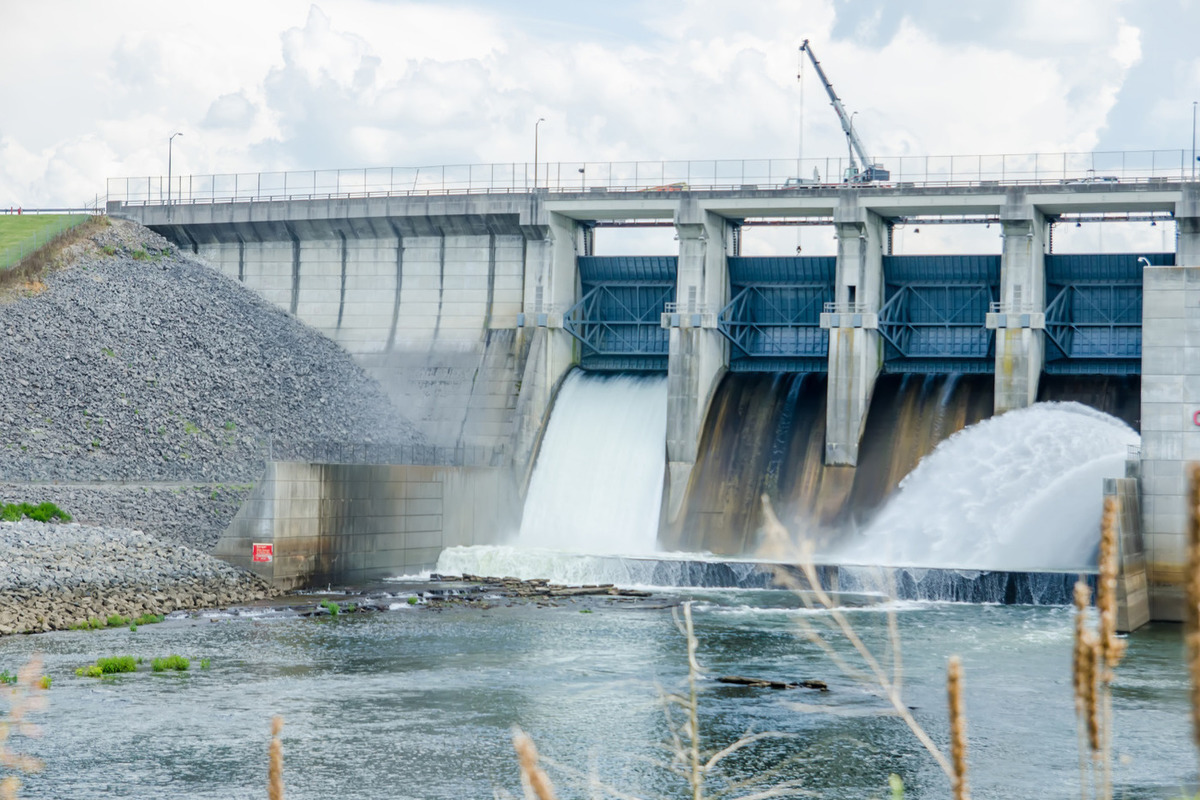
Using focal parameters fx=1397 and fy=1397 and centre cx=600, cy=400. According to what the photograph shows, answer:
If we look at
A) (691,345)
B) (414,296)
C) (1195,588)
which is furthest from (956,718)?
(414,296)

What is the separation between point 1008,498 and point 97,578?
23.7 metres

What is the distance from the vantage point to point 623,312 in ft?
163

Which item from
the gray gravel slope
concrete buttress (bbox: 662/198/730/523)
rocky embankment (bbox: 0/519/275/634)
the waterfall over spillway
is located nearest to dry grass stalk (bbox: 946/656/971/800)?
rocky embankment (bbox: 0/519/275/634)

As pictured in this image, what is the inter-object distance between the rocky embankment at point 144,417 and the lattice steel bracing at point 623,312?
716 centimetres

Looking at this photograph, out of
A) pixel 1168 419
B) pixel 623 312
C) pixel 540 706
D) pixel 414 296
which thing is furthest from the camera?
pixel 414 296

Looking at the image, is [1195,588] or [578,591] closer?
[1195,588]

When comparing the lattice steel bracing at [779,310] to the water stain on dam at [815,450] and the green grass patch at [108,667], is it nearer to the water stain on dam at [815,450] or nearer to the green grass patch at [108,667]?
the water stain on dam at [815,450]

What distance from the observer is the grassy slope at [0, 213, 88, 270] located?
4853 cm

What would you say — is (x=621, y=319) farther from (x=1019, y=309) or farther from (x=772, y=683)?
(x=772, y=683)

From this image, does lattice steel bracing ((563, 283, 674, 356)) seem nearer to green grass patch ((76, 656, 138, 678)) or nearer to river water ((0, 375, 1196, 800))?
river water ((0, 375, 1196, 800))

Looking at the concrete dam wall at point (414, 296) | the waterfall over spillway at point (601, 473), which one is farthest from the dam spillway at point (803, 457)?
the concrete dam wall at point (414, 296)

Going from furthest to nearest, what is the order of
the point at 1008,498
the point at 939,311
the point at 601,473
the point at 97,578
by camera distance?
1. the point at 939,311
2. the point at 601,473
3. the point at 1008,498
4. the point at 97,578

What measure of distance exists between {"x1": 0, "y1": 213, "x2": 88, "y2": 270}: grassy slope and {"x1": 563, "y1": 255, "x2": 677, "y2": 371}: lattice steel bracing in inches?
757

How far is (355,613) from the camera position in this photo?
30.8 metres
